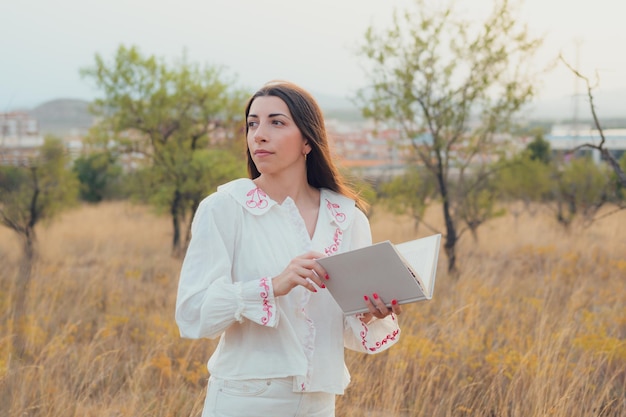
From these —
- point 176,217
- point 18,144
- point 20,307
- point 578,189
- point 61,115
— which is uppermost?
point 18,144

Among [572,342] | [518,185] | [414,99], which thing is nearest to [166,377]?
[572,342]

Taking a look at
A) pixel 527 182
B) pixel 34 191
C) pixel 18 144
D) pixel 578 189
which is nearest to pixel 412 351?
pixel 34 191

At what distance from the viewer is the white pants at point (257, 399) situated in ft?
7.08

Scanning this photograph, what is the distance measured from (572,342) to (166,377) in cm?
255

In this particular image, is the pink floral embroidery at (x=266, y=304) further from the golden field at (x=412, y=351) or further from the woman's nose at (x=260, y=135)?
the golden field at (x=412, y=351)

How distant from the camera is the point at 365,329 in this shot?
2.37m

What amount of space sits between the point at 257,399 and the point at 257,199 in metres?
0.57

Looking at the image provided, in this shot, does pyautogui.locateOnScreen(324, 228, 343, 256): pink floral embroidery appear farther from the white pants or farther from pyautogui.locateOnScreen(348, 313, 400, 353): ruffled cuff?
the white pants


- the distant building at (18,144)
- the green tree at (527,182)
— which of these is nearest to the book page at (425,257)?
the distant building at (18,144)

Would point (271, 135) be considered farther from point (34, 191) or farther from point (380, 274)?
point (34, 191)

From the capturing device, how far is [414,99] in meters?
9.18

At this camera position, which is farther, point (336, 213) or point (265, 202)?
point (336, 213)

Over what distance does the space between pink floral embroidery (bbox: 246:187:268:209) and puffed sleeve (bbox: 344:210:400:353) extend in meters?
0.33

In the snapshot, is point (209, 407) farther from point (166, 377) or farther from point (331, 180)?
point (166, 377)
